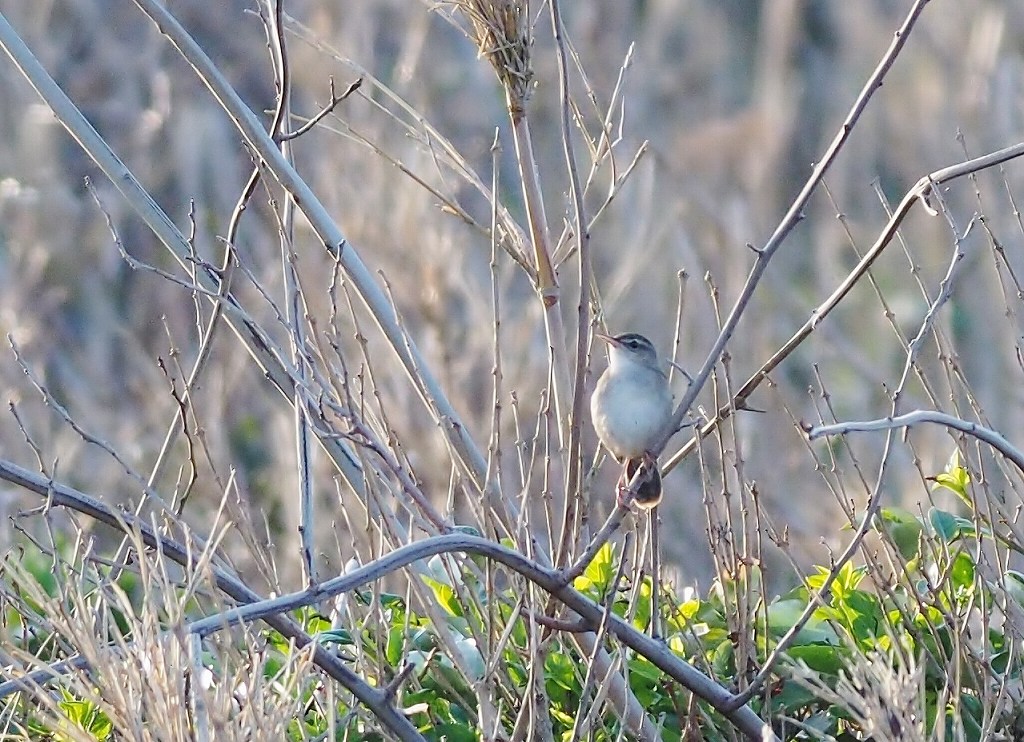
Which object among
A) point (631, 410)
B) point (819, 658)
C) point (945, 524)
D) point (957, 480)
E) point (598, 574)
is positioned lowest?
point (819, 658)

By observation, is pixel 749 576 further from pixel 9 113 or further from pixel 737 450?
pixel 9 113

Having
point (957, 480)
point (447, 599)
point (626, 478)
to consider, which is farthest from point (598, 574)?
point (957, 480)

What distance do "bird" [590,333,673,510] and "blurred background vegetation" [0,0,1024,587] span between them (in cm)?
278

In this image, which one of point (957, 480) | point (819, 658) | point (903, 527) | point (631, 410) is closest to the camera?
point (819, 658)

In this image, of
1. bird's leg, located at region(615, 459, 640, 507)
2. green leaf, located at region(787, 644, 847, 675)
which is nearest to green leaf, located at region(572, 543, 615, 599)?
bird's leg, located at region(615, 459, 640, 507)

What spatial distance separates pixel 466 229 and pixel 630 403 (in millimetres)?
4394

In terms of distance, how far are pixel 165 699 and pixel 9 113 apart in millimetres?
9337

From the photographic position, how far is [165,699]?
6.68ft

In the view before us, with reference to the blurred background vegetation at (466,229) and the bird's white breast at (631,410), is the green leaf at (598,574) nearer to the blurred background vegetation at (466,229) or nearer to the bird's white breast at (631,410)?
the bird's white breast at (631,410)

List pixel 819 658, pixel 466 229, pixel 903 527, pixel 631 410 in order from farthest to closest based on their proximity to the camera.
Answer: pixel 466 229, pixel 631 410, pixel 903 527, pixel 819 658

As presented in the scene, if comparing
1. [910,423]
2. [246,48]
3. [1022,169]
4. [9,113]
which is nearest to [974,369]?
[1022,169]

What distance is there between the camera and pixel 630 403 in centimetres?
356

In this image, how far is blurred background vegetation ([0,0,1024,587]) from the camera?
7.72m

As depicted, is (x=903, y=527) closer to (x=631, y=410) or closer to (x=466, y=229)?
(x=631, y=410)
